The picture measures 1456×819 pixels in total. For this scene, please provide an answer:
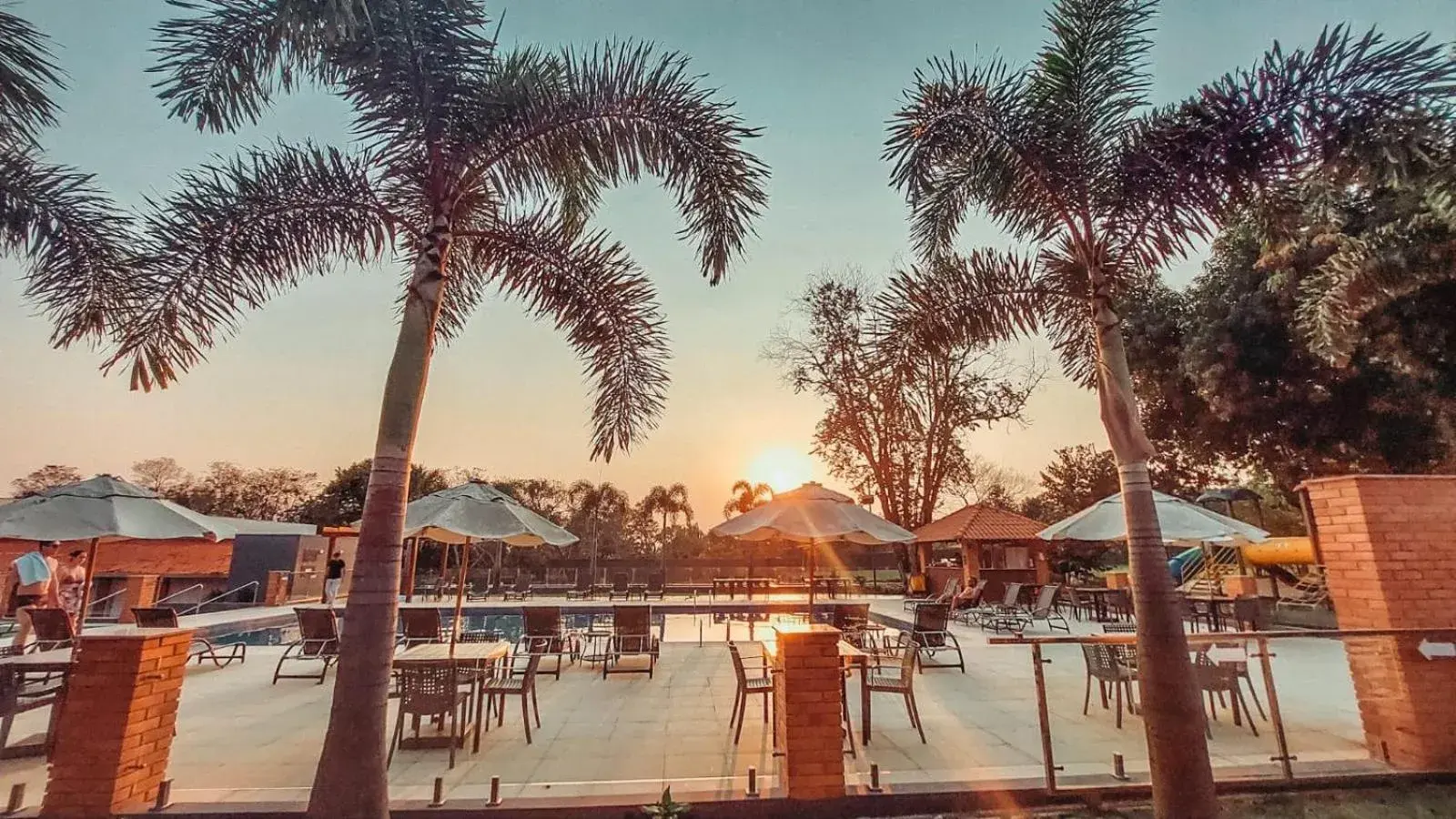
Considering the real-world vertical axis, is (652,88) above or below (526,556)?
above

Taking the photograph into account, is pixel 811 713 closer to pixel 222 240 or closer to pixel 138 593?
pixel 222 240

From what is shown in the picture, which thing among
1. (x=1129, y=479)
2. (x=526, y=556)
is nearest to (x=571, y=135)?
(x=1129, y=479)

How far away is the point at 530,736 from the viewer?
504 cm

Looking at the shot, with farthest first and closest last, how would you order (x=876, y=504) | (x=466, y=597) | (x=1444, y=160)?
(x=876, y=504) < (x=466, y=597) < (x=1444, y=160)

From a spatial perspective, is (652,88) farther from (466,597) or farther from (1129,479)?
(466,597)

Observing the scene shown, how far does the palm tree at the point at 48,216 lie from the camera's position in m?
4.75

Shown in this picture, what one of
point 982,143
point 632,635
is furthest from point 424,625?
point 982,143

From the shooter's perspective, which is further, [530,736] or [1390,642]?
[530,736]

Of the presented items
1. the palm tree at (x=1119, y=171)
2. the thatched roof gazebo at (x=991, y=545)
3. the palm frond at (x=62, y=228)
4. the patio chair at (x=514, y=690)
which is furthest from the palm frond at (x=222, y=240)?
the thatched roof gazebo at (x=991, y=545)

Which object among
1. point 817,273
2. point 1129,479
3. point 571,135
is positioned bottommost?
point 1129,479

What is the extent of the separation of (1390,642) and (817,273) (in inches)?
771

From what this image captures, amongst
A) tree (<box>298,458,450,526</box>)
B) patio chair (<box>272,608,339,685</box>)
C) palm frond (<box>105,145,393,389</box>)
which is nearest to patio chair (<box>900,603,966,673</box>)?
patio chair (<box>272,608,339,685</box>)

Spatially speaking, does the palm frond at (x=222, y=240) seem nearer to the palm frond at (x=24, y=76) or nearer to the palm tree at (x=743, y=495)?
the palm frond at (x=24, y=76)

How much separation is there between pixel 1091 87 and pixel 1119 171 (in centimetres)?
66
